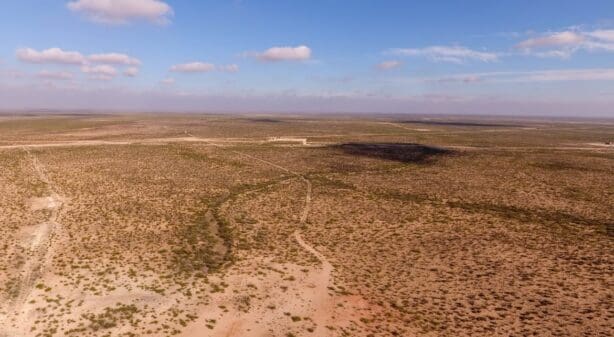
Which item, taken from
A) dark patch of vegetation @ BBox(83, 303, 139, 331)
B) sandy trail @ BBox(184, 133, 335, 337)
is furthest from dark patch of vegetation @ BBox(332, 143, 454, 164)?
dark patch of vegetation @ BBox(83, 303, 139, 331)

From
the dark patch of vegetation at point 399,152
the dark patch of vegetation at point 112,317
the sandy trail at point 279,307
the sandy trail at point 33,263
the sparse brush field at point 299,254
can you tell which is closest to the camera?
the sandy trail at point 33,263

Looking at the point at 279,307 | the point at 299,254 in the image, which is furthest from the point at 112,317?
the point at 299,254

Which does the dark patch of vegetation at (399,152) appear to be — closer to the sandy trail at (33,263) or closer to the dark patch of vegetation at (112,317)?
the sandy trail at (33,263)

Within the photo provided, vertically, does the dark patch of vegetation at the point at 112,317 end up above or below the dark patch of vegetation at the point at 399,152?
below

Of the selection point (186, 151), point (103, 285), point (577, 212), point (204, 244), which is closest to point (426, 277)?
point (204, 244)

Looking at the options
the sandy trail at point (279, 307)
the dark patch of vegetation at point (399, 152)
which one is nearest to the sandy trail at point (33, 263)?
the sandy trail at point (279, 307)

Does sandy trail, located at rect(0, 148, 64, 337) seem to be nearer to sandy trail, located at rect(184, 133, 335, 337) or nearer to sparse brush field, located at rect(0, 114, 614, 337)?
sparse brush field, located at rect(0, 114, 614, 337)
